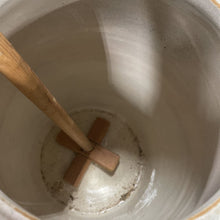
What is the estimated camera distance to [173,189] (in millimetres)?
822

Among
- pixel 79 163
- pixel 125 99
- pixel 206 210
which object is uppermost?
pixel 206 210

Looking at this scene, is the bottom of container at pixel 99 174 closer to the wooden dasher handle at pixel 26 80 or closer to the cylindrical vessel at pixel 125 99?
the cylindrical vessel at pixel 125 99

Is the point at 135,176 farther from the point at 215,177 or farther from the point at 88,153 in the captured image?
the point at 215,177

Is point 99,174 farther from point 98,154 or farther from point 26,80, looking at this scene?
point 26,80

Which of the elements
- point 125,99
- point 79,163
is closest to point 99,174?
point 79,163

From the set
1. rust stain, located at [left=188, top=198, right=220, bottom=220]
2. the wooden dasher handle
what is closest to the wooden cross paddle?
the wooden dasher handle

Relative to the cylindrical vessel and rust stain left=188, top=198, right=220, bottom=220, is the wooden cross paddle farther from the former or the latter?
rust stain left=188, top=198, right=220, bottom=220

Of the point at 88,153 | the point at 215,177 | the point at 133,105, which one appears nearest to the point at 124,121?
the point at 133,105

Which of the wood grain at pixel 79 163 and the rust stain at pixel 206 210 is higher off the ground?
the rust stain at pixel 206 210

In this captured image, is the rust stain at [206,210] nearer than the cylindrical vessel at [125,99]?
Yes

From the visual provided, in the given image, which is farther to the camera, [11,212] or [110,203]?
[110,203]

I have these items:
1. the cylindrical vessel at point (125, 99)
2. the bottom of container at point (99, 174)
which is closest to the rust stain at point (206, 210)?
the cylindrical vessel at point (125, 99)

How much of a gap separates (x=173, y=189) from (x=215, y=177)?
25 centimetres

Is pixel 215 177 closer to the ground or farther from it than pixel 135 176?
farther from it
